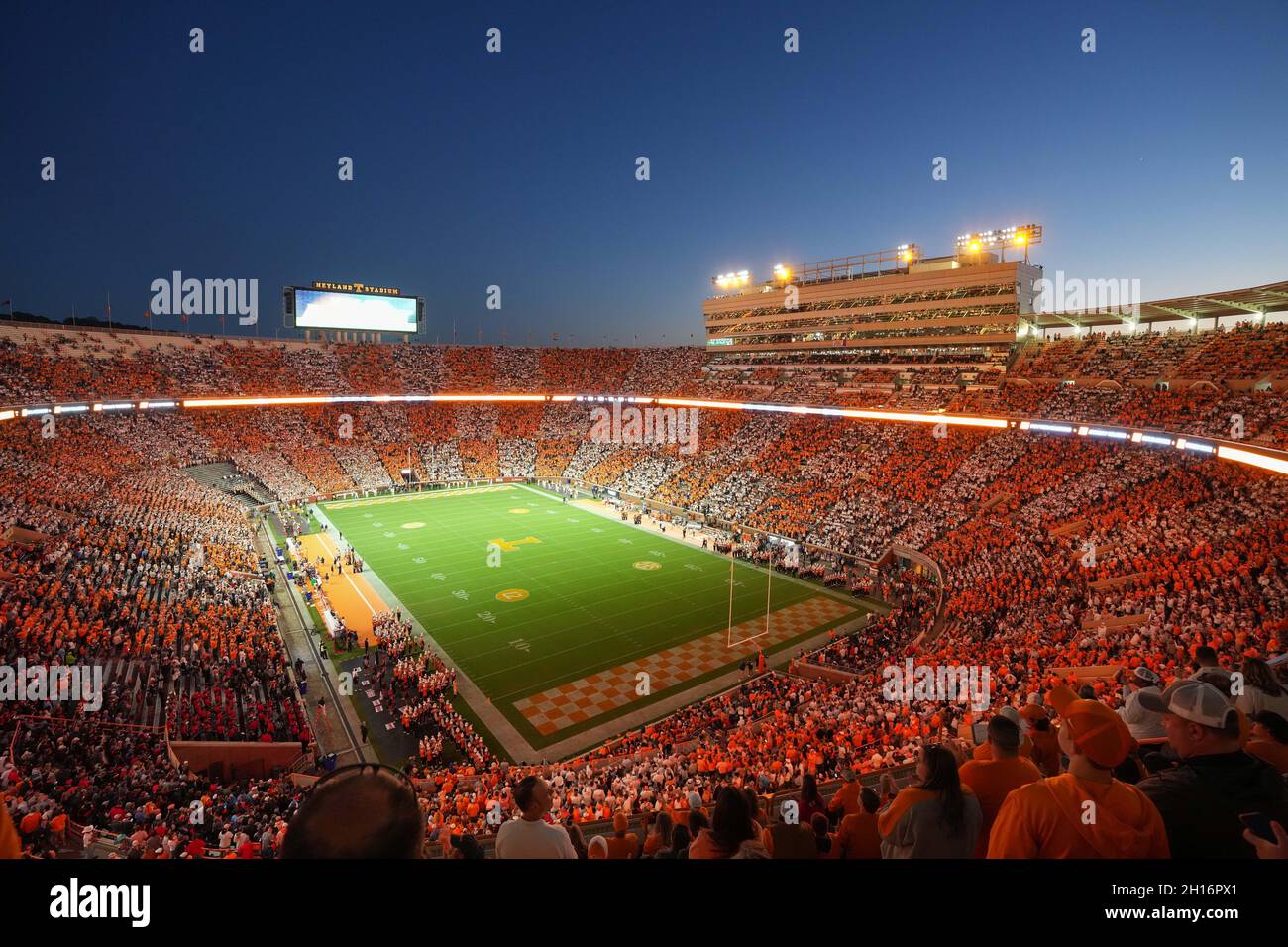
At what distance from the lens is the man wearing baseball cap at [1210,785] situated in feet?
9.63

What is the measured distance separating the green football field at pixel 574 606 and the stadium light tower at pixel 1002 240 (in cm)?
3610

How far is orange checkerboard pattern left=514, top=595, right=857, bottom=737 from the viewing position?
19500 millimetres

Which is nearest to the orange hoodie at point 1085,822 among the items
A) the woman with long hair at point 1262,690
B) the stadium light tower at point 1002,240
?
the woman with long hair at point 1262,690

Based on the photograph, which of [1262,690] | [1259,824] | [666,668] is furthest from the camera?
[666,668]

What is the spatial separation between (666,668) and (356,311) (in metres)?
58.6

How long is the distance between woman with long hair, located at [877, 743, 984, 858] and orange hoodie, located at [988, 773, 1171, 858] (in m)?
0.66

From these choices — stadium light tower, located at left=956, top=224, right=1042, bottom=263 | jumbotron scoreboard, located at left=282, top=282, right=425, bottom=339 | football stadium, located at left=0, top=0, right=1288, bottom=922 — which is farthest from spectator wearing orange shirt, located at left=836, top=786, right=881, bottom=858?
jumbotron scoreboard, located at left=282, top=282, right=425, bottom=339

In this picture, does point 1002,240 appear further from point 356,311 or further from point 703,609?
point 356,311

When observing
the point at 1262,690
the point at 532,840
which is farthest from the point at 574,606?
the point at 532,840

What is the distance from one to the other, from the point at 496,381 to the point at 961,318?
47.2 metres

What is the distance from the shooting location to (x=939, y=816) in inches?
140

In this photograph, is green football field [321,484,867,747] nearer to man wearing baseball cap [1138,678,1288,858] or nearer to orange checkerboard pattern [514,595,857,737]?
orange checkerboard pattern [514,595,857,737]
